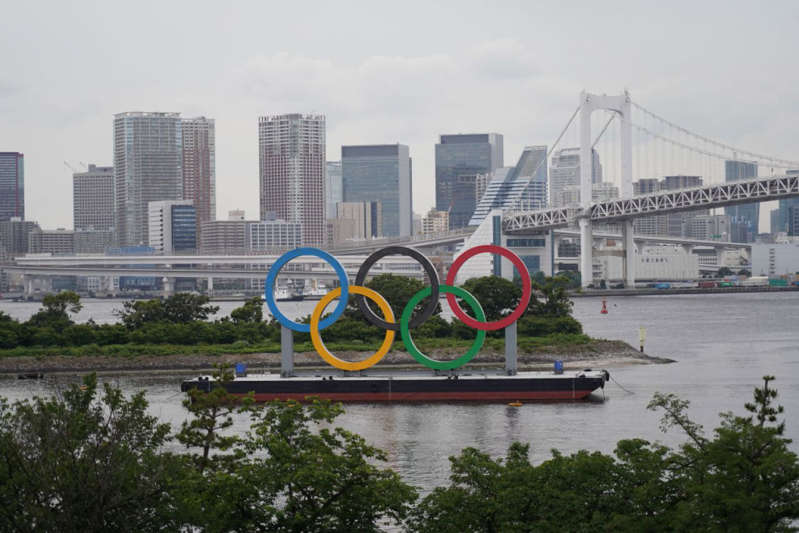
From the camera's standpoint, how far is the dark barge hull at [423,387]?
76.1 ft

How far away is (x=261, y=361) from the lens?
103ft

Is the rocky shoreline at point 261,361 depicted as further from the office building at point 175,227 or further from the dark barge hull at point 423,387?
the office building at point 175,227

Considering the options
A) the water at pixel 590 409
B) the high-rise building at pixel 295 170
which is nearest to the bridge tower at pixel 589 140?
the water at pixel 590 409

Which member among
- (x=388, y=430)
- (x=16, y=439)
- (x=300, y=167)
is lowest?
(x=388, y=430)

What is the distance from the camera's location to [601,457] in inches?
432

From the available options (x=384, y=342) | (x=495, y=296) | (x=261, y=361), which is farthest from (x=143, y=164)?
(x=384, y=342)

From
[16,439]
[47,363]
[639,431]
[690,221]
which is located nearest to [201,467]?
[16,439]

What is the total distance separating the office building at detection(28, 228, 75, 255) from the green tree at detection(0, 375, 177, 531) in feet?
520

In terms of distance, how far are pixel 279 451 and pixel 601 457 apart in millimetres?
3082

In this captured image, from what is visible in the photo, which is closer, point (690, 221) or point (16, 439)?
point (16, 439)

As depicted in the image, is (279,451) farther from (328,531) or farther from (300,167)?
(300,167)

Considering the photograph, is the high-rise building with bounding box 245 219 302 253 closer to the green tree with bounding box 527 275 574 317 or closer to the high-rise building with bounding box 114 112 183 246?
the high-rise building with bounding box 114 112 183 246

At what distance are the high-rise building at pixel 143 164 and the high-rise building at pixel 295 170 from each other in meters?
13.7

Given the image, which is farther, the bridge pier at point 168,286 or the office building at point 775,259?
the office building at point 775,259
